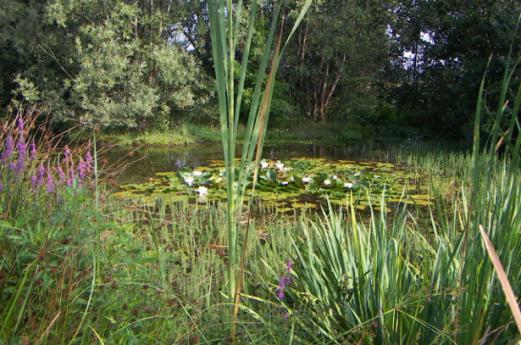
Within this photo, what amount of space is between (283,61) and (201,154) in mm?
8277

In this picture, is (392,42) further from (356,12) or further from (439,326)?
(439,326)

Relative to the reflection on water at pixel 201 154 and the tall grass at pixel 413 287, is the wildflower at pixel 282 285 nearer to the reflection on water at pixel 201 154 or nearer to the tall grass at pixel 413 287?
the tall grass at pixel 413 287

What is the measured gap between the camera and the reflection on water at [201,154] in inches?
326

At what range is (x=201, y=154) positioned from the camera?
1051cm

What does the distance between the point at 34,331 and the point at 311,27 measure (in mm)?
16757

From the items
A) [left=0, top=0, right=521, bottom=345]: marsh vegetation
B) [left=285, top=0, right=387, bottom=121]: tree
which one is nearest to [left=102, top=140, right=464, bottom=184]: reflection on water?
[left=0, top=0, right=521, bottom=345]: marsh vegetation

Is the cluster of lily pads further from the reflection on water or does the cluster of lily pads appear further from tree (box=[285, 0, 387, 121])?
tree (box=[285, 0, 387, 121])

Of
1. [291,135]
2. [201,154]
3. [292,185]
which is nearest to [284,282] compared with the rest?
[292,185]

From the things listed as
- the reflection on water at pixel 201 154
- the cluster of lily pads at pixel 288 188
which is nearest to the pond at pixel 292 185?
the cluster of lily pads at pixel 288 188

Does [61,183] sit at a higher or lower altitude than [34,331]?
higher

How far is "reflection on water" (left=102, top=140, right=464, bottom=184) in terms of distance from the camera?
8273 millimetres

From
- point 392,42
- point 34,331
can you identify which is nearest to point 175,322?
point 34,331

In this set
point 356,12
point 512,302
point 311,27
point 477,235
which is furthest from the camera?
point 311,27

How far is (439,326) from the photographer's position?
1456mm
